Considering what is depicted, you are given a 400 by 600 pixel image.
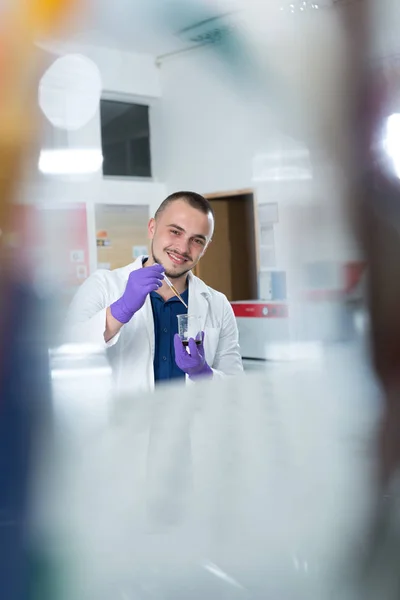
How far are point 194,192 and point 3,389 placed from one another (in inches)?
13.6

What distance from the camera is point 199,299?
95 centimetres

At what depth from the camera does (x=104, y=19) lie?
2.83 feet

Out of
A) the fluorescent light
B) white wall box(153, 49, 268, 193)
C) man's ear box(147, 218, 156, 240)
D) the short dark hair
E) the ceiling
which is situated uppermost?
the ceiling

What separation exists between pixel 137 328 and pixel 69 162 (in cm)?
23

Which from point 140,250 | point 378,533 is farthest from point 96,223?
point 378,533

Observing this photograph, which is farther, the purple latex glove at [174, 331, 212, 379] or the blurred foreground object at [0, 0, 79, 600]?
the purple latex glove at [174, 331, 212, 379]

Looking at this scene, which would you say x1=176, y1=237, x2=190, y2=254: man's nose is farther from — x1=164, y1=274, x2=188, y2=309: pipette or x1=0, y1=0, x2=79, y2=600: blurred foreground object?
x1=0, y1=0, x2=79, y2=600: blurred foreground object

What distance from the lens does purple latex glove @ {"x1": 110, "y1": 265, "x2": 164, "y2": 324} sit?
875mm

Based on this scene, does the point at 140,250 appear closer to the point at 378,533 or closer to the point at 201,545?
the point at 201,545

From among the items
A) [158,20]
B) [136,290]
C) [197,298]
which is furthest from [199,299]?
[158,20]

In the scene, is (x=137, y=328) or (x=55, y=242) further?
(x=137, y=328)

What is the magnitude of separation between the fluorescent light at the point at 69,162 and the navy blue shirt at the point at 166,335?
20 cm

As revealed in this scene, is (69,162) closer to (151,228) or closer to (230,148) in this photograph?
(151,228)

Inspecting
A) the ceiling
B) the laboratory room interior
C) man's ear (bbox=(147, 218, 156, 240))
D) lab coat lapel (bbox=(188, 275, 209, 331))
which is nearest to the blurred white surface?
the laboratory room interior
